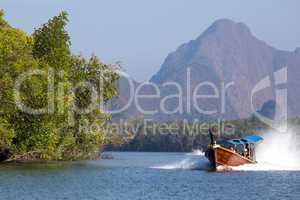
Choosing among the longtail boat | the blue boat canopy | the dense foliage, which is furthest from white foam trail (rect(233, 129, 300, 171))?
the dense foliage

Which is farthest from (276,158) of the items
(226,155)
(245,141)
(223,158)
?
(226,155)

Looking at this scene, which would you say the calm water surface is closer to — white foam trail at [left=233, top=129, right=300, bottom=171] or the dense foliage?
the dense foliage

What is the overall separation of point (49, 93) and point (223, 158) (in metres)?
17.4

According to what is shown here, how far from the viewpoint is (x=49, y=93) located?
57.1 meters

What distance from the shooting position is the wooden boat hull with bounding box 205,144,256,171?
54625 mm

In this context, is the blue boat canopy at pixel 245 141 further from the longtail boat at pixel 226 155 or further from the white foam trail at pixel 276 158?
the white foam trail at pixel 276 158

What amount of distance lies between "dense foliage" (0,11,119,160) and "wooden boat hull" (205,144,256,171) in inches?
595

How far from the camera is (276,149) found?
3514 inches

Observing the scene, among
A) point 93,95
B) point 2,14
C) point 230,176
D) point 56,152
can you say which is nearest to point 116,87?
point 93,95

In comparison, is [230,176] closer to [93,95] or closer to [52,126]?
→ [52,126]

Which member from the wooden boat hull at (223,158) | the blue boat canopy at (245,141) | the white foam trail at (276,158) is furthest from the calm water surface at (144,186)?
the white foam trail at (276,158)

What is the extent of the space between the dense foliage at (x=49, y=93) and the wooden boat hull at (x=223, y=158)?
15.1 meters

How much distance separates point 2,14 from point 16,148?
15359 mm

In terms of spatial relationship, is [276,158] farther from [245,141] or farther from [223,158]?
[223,158]
